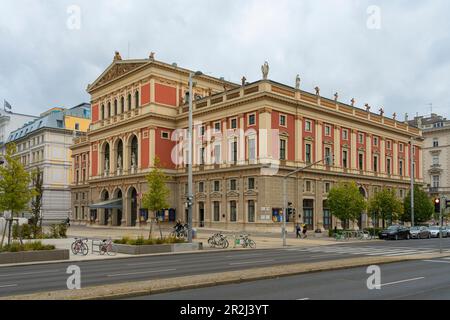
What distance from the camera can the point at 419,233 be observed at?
165ft

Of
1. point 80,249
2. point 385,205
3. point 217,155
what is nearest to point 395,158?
point 385,205

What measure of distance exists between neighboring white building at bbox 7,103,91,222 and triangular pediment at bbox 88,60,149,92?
81.1ft

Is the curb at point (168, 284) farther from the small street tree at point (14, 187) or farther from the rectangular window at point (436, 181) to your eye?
the rectangular window at point (436, 181)

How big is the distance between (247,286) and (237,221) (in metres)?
45.1

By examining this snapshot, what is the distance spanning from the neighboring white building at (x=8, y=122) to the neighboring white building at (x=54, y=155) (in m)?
17.6

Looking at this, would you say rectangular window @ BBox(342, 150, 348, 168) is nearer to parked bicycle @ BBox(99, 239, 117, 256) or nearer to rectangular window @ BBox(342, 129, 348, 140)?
rectangular window @ BBox(342, 129, 348, 140)

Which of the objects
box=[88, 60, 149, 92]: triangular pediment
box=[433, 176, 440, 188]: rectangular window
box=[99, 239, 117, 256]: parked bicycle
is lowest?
box=[99, 239, 117, 256]: parked bicycle

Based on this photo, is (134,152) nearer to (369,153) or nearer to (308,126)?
(308,126)

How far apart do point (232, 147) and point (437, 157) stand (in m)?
62.7

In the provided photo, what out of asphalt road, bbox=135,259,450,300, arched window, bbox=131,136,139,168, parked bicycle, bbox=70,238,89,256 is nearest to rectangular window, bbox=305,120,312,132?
arched window, bbox=131,136,139,168

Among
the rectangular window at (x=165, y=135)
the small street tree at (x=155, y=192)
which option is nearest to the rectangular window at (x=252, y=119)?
the rectangular window at (x=165, y=135)

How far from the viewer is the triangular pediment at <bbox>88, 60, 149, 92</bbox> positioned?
72.1 meters

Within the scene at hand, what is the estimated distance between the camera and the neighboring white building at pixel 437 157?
337ft
